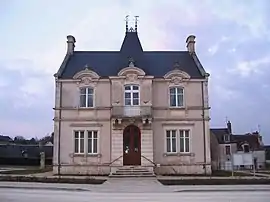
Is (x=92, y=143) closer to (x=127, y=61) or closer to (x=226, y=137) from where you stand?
(x=127, y=61)

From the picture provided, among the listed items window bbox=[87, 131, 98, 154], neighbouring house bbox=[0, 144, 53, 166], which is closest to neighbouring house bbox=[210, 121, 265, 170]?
neighbouring house bbox=[0, 144, 53, 166]

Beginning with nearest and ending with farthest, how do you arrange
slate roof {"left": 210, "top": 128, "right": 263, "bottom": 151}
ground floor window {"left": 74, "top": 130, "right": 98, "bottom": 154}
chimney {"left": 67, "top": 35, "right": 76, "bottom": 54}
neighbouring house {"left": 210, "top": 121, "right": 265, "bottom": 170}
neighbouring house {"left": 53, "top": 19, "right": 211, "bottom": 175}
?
neighbouring house {"left": 53, "top": 19, "right": 211, "bottom": 175} → ground floor window {"left": 74, "top": 130, "right": 98, "bottom": 154} → chimney {"left": 67, "top": 35, "right": 76, "bottom": 54} → neighbouring house {"left": 210, "top": 121, "right": 265, "bottom": 170} → slate roof {"left": 210, "top": 128, "right": 263, "bottom": 151}

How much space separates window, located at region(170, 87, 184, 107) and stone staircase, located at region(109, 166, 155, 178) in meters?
6.04

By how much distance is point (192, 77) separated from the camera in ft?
110

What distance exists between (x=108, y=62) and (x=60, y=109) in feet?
19.9

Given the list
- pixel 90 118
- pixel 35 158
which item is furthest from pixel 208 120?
pixel 35 158

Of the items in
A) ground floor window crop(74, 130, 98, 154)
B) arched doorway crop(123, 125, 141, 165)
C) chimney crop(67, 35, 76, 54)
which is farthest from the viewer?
chimney crop(67, 35, 76, 54)

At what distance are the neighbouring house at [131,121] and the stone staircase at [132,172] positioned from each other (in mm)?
510

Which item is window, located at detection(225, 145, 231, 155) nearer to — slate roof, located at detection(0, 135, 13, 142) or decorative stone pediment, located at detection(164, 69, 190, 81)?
decorative stone pediment, located at detection(164, 69, 190, 81)

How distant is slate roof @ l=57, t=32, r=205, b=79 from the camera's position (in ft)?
112

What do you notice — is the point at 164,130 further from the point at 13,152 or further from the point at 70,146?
the point at 13,152

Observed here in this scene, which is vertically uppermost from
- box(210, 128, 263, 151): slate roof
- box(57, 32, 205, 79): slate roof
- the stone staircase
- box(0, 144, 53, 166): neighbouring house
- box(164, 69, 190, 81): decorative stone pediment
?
box(57, 32, 205, 79): slate roof

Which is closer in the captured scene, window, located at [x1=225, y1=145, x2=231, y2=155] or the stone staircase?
the stone staircase

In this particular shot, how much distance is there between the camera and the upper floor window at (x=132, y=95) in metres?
32.6
